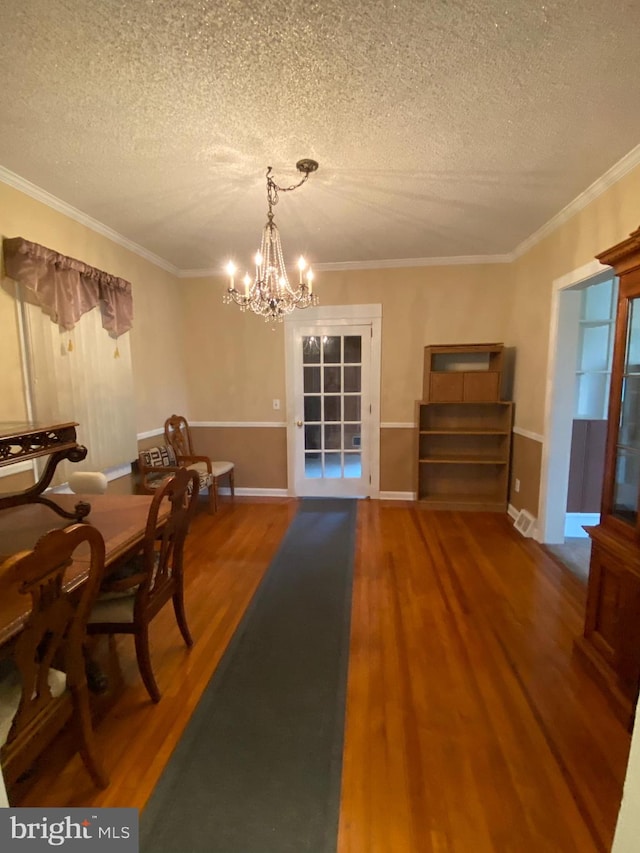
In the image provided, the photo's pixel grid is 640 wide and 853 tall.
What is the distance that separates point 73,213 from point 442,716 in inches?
145

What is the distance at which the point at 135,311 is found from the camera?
3.28 meters

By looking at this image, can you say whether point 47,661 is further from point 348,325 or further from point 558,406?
point 348,325

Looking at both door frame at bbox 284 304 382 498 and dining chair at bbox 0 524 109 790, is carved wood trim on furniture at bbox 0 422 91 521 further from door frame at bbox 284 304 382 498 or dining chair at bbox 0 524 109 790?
door frame at bbox 284 304 382 498

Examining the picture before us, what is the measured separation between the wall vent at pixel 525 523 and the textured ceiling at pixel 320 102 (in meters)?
2.46

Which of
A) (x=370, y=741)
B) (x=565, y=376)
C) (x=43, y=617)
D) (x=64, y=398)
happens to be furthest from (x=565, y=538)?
(x=64, y=398)

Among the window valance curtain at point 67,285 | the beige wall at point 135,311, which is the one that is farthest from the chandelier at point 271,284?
the beige wall at point 135,311

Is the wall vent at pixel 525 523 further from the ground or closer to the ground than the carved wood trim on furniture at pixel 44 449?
closer to the ground

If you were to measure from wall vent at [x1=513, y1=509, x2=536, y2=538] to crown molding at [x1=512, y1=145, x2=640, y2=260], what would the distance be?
2.37 meters

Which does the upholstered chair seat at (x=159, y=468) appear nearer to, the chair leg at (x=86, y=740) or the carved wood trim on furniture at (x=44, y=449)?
the carved wood trim on furniture at (x=44, y=449)

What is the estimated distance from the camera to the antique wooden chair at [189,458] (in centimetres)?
364

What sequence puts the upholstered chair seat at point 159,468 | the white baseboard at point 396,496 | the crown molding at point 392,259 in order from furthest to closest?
the white baseboard at point 396,496 → the upholstered chair seat at point 159,468 → the crown molding at point 392,259

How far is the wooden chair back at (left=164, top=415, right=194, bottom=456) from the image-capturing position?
3.77 metres

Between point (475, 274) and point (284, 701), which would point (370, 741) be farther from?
point (475, 274)

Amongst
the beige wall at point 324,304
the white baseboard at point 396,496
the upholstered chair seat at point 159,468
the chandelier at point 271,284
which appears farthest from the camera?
the white baseboard at point 396,496
